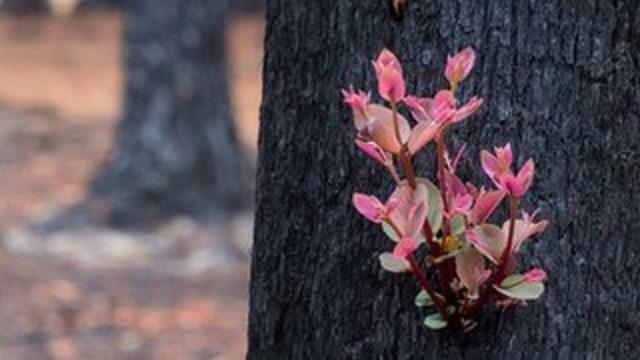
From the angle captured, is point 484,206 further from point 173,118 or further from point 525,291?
point 173,118

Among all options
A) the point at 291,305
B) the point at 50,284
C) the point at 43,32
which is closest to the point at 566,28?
the point at 291,305

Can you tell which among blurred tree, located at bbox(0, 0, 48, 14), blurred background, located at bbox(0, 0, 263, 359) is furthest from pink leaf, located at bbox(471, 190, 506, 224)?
blurred tree, located at bbox(0, 0, 48, 14)

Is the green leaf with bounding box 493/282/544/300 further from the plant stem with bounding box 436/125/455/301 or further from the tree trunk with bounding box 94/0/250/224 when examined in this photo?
the tree trunk with bounding box 94/0/250/224

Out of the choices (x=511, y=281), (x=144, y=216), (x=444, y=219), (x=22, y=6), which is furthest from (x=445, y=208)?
(x=22, y=6)

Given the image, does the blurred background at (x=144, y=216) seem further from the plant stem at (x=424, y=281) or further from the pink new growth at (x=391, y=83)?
the pink new growth at (x=391, y=83)

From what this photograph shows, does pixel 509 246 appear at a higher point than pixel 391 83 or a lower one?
lower

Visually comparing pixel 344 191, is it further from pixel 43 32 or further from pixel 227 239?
pixel 43 32

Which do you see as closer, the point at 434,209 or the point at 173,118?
the point at 434,209
